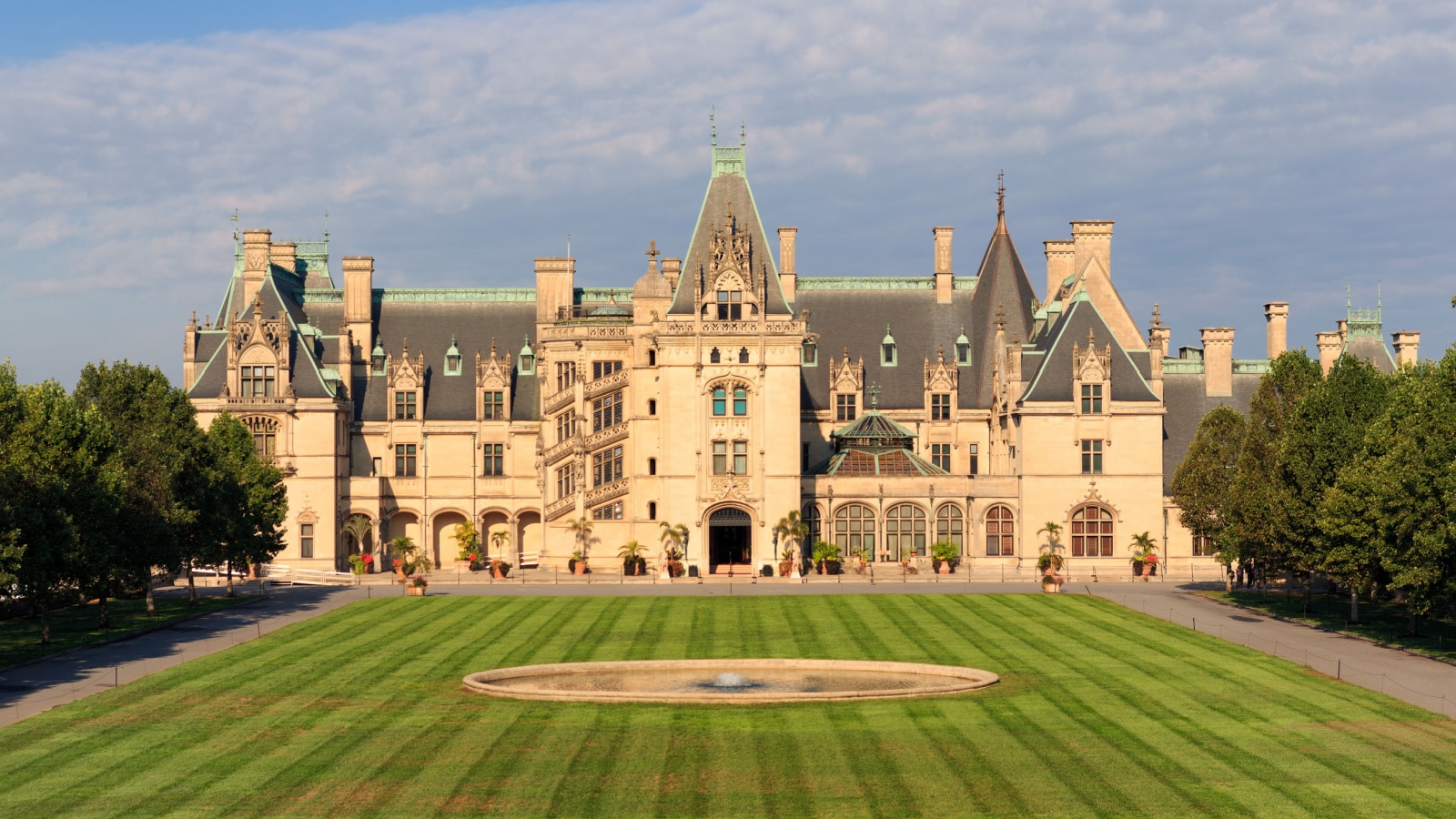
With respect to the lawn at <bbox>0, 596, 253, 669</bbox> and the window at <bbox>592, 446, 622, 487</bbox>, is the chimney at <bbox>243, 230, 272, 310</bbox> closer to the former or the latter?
the window at <bbox>592, 446, 622, 487</bbox>

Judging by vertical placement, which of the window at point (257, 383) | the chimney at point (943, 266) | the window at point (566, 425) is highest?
the chimney at point (943, 266)

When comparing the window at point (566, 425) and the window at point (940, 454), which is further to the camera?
the window at point (940, 454)

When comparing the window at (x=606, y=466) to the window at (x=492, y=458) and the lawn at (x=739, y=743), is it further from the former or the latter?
the lawn at (x=739, y=743)

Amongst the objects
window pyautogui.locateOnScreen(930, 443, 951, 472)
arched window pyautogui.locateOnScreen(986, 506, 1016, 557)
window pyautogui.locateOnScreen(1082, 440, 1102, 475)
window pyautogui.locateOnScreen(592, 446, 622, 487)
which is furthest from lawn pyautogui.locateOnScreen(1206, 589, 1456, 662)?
window pyautogui.locateOnScreen(592, 446, 622, 487)

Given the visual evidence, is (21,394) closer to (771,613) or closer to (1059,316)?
(771,613)

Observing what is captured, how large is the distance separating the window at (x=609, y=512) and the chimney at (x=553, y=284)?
57.6 feet

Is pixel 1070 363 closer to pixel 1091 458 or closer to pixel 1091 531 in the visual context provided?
pixel 1091 458

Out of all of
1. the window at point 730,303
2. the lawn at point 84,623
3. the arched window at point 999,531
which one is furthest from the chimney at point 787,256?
the lawn at point 84,623

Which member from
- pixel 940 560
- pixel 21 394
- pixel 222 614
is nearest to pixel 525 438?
pixel 940 560

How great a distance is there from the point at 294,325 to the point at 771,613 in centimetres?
4558

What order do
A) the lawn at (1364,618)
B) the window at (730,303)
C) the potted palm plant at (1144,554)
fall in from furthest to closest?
the window at (730,303) → the potted palm plant at (1144,554) → the lawn at (1364,618)

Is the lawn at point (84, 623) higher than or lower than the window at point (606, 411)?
lower

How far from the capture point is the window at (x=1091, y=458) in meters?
95.3

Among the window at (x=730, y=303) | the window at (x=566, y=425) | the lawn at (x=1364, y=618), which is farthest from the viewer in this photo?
the window at (x=566, y=425)
